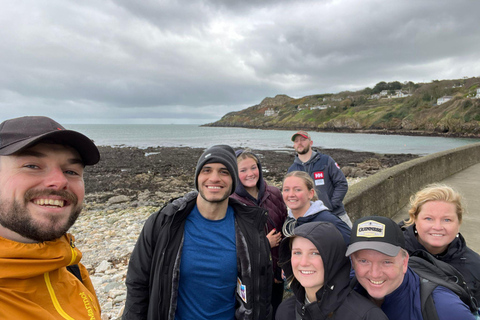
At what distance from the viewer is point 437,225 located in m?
2.03

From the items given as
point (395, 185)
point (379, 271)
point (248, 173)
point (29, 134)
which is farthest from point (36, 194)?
point (395, 185)

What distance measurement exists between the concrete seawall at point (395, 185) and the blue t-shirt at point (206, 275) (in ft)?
8.62

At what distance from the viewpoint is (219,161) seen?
2115mm

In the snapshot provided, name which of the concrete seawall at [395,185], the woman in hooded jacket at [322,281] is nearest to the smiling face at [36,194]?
the woman in hooded jacket at [322,281]

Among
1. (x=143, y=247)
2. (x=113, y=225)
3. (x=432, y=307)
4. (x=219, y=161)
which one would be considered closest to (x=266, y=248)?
(x=219, y=161)

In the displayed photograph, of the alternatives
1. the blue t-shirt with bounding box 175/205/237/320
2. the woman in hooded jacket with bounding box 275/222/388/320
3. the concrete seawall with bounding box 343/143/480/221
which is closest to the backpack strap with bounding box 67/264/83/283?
the blue t-shirt with bounding box 175/205/237/320

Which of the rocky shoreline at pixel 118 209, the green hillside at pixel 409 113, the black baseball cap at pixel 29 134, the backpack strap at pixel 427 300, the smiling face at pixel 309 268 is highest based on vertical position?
the green hillside at pixel 409 113

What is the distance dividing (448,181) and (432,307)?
28.2ft

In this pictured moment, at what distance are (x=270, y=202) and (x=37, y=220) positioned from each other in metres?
2.09

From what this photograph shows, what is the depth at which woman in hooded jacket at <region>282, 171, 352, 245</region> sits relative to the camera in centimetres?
244

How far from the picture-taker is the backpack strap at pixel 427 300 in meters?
1.38

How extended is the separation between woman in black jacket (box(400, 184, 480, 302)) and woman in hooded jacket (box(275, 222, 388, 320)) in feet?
2.94

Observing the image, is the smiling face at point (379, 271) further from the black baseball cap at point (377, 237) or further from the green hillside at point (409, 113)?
the green hillside at point (409, 113)

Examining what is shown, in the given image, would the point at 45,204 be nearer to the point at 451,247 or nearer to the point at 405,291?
the point at 405,291
